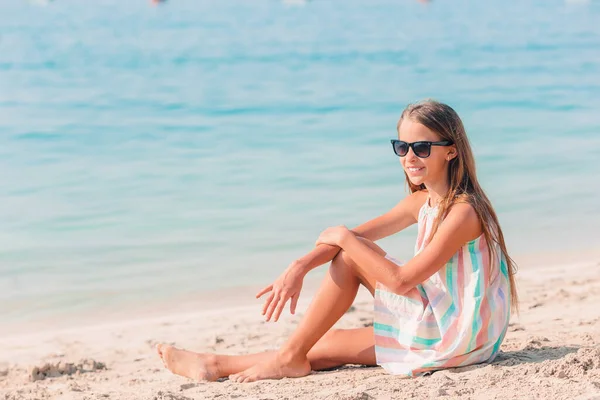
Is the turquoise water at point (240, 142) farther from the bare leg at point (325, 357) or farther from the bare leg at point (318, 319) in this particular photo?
the bare leg at point (318, 319)

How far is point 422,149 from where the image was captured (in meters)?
3.38

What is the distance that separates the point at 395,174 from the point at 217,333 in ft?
15.2

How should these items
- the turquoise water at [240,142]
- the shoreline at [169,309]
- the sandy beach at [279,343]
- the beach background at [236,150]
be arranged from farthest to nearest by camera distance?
1. the turquoise water at [240,142]
2. the beach background at [236,150]
3. the shoreline at [169,309]
4. the sandy beach at [279,343]

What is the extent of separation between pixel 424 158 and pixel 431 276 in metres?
0.45

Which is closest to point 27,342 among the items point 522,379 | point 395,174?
point 522,379

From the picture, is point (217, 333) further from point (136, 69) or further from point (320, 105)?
point (136, 69)

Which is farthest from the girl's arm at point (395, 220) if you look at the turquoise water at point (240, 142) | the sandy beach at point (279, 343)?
the turquoise water at point (240, 142)

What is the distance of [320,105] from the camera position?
14.7 m

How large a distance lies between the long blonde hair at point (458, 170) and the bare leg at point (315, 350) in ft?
1.20

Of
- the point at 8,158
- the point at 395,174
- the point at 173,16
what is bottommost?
the point at 395,174

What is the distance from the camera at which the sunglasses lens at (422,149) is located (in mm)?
3369

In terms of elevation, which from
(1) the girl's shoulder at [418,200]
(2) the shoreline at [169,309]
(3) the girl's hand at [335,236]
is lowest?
(2) the shoreline at [169,309]

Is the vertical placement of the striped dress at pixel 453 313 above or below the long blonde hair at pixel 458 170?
below

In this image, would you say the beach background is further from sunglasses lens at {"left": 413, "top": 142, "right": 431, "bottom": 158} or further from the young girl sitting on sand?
sunglasses lens at {"left": 413, "top": 142, "right": 431, "bottom": 158}
